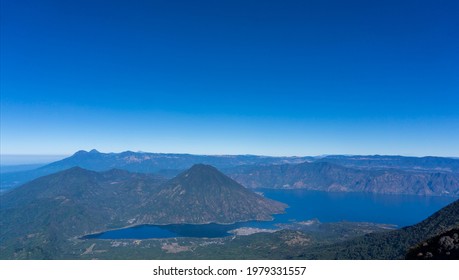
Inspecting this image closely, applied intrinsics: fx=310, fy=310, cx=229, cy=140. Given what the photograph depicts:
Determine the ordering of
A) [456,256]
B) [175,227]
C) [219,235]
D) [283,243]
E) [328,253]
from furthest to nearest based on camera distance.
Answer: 1. [175,227]
2. [219,235]
3. [283,243]
4. [328,253]
5. [456,256]

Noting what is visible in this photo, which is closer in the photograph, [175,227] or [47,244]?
[47,244]

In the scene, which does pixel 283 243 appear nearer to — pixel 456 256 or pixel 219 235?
pixel 219 235

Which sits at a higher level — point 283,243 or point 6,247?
point 283,243
